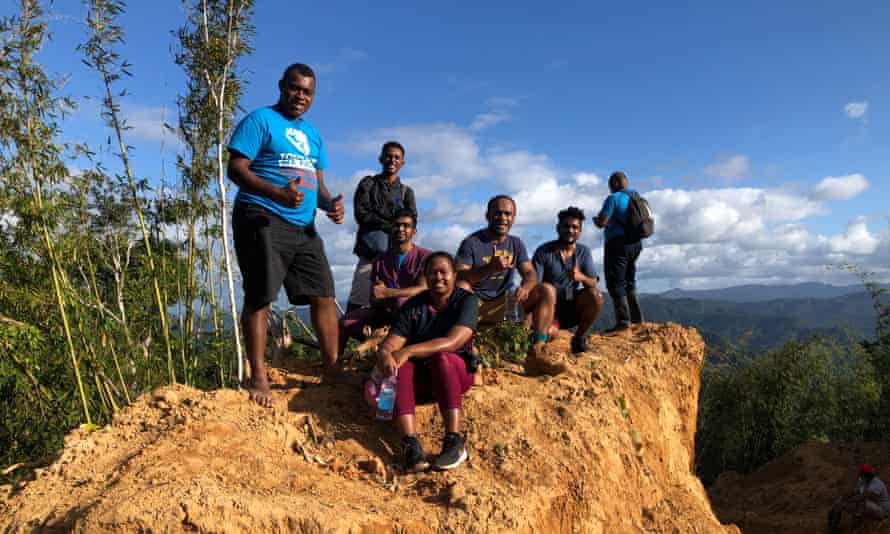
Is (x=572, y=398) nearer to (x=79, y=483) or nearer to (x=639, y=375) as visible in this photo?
(x=639, y=375)

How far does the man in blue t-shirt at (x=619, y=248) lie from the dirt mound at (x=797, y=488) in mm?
6548

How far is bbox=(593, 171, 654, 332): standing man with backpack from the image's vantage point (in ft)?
22.3

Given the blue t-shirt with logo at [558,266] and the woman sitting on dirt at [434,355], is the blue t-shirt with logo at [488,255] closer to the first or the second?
the blue t-shirt with logo at [558,266]

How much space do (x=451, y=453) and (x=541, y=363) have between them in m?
1.69

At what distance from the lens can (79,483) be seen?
115 inches

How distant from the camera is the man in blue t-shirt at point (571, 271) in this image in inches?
238

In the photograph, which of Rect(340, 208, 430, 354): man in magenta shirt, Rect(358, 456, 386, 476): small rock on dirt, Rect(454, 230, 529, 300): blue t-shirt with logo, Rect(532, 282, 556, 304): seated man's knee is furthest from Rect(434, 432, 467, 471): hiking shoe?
Rect(532, 282, 556, 304): seated man's knee

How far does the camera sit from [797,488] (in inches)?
509

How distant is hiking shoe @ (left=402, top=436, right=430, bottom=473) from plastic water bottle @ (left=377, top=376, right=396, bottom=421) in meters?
0.20

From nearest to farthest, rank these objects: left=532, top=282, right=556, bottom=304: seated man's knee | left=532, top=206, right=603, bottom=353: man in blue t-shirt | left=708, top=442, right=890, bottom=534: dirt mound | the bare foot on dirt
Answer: the bare foot on dirt < left=532, top=282, right=556, bottom=304: seated man's knee < left=532, top=206, right=603, bottom=353: man in blue t-shirt < left=708, top=442, right=890, bottom=534: dirt mound

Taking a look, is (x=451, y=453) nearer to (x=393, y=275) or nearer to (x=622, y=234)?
(x=393, y=275)

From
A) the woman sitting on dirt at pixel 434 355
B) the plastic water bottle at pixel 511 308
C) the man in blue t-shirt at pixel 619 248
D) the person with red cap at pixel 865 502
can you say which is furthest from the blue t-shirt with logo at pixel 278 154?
the person with red cap at pixel 865 502

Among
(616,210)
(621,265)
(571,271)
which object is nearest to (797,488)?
(621,265)

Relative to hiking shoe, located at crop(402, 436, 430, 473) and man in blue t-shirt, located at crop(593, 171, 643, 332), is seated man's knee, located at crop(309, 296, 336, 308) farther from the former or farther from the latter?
man in blue t-shirt, located at crop(593, 171, 643, 332)
